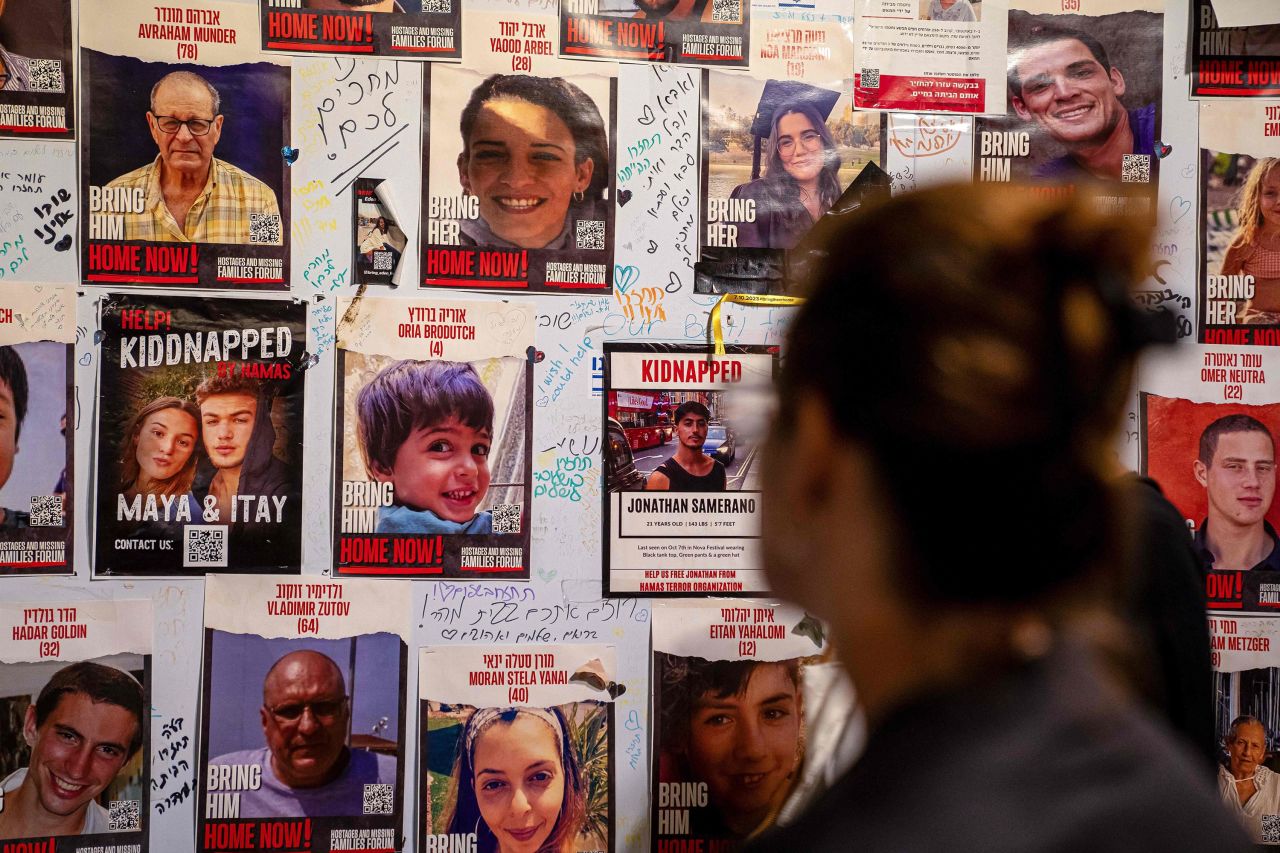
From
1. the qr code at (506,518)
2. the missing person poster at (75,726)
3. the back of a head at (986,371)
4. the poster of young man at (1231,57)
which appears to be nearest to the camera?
the back of a head at (986,371)

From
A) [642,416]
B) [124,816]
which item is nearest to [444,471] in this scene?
[642,416]

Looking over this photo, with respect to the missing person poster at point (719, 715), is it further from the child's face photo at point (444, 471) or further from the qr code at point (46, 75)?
the qr code at point (46, 75)

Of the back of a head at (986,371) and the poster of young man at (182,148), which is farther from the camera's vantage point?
the poster of young man at (182,148)

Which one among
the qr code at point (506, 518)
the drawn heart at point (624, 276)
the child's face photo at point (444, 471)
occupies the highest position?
the drawn heart at point (624, 276)

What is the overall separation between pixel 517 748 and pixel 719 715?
1.26ft

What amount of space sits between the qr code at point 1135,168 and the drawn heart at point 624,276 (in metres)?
0.98

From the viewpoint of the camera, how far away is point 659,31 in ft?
6.51

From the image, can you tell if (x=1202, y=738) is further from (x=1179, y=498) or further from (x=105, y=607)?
(x=105, y=607)

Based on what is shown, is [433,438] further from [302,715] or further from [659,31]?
[659,31]

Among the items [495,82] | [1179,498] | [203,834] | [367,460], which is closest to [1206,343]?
[1179,498]

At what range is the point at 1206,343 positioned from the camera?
6.81ft

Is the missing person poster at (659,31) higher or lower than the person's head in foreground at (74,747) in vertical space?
higher

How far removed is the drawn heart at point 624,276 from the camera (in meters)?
1.99

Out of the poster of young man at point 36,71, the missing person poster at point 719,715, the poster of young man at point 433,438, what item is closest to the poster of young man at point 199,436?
the poster of young man at point 433,438
